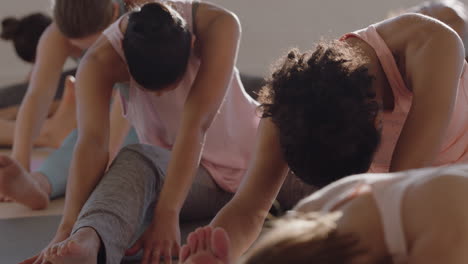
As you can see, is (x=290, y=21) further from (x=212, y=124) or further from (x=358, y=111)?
(x=358, y=111)

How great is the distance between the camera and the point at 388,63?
1.17m

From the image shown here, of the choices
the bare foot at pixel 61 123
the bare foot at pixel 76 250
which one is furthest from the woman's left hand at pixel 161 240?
the bare foot at pixel 61 123

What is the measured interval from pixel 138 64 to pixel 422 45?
→ 0.53 metres

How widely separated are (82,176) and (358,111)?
623 millimetres

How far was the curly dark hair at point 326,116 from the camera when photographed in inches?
38.8

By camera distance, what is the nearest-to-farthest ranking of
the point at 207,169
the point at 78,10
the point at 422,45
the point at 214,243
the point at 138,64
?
the point at 214,243 < the point at 422,45 < the point at 138,64 < the point at 207,169 < the point at 78,10

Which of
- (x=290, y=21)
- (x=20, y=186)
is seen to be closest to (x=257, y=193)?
(x=20, y=186)

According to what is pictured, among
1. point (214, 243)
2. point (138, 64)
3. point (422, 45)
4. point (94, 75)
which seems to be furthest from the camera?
point (94, 75)

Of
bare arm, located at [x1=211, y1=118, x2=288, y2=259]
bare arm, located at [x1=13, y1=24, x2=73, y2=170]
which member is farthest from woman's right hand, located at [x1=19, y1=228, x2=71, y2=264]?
bare arm, located at [x1=13, y1=24, x2=73, y2=170]

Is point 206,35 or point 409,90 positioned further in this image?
point 206,35

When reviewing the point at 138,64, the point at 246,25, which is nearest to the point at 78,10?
the point at 138,64

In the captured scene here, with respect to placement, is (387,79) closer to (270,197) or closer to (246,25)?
(270,197)

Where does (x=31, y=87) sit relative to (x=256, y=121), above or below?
below

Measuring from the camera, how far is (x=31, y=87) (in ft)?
7.06
